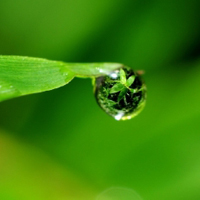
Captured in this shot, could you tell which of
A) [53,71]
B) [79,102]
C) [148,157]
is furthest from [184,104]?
[53,71]

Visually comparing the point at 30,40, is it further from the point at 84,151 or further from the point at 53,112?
the point at 84,151

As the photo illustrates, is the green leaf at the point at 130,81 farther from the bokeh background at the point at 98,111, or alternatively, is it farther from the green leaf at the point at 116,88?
the bokeh background at the point at 98,111

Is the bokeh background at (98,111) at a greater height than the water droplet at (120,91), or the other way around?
the bokeh background at (98,111)

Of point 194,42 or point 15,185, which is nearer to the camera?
point 15,185

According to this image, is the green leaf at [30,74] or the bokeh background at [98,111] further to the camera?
the bokeh background at [98,111]

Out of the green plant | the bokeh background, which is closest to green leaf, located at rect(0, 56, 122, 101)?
the green plant

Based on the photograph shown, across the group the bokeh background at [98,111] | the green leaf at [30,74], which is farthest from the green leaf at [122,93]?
the bokeh background at [98,111]

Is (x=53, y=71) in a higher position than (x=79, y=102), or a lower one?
lower

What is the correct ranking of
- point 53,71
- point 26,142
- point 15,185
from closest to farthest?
point 53,71 → point 15,185 → point 26,142

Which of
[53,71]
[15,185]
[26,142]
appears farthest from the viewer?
[26,142]
